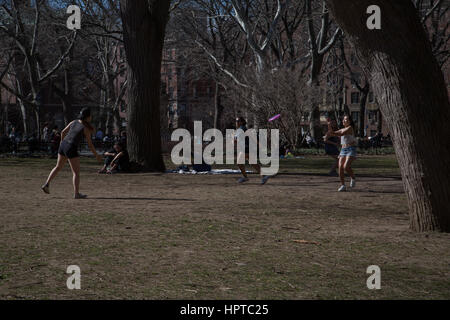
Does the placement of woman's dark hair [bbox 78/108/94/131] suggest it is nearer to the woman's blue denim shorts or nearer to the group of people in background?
the group of people in background

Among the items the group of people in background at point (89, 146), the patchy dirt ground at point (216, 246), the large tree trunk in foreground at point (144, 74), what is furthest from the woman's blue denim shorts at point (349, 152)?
the large tree trunk in foreground at point (144, 74)

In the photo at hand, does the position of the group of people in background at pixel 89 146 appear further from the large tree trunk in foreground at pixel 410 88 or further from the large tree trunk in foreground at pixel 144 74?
the large tree trunk in foreground at pixel 410 88

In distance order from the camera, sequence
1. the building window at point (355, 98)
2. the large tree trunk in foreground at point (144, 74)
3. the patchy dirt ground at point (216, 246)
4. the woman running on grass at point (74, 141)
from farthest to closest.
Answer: the building window at point (355, 98), the large tree trunk in foreground at point (144, 74), the woman running on grass at point (74, 141), the patchy dirt ground at point (216, 246)

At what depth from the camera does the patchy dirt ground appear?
514 centimetres

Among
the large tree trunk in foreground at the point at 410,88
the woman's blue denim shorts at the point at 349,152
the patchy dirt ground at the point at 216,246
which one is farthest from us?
the woman's blue denim shorts at the point at 349,152

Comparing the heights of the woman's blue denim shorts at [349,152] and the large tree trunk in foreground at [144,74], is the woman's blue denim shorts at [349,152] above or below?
below

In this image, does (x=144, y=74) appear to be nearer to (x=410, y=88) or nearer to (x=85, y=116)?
(x=85, y=116)

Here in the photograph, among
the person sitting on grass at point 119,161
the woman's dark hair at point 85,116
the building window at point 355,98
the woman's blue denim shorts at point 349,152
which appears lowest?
the person sitting on grass at point 119,161

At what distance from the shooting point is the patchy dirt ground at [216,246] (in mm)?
5137

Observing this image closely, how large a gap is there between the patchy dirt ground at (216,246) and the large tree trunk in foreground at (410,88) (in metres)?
0.76

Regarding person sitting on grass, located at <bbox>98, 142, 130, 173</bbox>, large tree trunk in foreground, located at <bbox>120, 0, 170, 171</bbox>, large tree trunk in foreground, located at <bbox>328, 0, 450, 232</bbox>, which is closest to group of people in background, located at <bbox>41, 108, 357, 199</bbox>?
large tree trunk in foreground, located at <bbox>120, 0, 170, 171</bbox>

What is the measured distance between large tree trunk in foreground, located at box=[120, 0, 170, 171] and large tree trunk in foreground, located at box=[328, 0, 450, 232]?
12623mm
